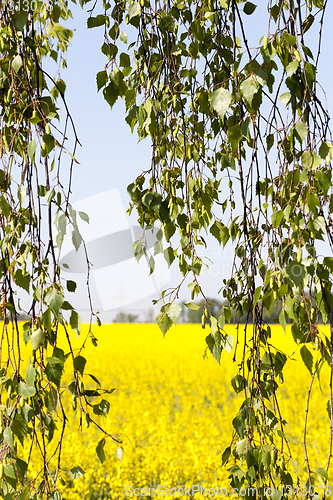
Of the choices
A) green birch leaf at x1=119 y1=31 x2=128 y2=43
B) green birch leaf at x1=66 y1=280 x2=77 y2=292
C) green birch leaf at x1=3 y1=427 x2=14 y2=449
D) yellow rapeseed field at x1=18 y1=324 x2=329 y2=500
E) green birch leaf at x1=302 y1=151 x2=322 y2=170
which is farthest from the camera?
yellow rapeseed field at x1=18 y1=324 x2=329 y2=500

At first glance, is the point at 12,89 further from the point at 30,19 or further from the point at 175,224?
the point at 175,224

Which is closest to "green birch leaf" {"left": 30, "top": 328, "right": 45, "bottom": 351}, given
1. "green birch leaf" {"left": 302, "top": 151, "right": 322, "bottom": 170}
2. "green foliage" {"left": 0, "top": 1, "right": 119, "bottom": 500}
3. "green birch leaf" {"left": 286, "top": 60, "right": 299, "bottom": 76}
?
"green foliage" {"left": 0, "top": 1, "right": 119, "bottom": 500}

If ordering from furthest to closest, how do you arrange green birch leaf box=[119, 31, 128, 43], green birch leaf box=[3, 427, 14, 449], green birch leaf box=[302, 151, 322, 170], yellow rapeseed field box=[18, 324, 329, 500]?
yellow rapeseed field box=[18, 324, 329, 500]
green birch leaf box=[119, 31, 128, 43]
green birch leaf box=[3, 427, 14, 449]
green birch leaf box=[302, 151, 322, 170]

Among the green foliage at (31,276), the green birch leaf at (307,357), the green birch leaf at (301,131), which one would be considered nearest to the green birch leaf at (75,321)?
the green foliage at (31,276)

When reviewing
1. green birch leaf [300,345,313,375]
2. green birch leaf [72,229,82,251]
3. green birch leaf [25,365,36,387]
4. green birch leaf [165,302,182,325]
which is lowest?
green birch leaf [300,345,313,375]

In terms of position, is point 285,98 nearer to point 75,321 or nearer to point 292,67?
point 292,67

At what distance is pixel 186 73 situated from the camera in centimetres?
124

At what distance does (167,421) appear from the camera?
193 inches

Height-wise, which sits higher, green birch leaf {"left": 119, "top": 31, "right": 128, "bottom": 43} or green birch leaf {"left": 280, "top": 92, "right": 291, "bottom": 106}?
green birch leaf {"left": 119, "top": 31, "right": 128, "bottom": 43}

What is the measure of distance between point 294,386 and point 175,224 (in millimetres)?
5676

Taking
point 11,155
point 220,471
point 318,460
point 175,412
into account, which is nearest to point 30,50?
point 11,155

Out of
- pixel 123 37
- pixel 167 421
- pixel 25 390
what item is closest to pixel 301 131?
pixel 123 37

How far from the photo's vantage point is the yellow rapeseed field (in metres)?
3.82

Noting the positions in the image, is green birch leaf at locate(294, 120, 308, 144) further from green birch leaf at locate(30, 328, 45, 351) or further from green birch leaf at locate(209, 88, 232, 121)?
green birch leaf at locate(30, 328, 45, 351)
